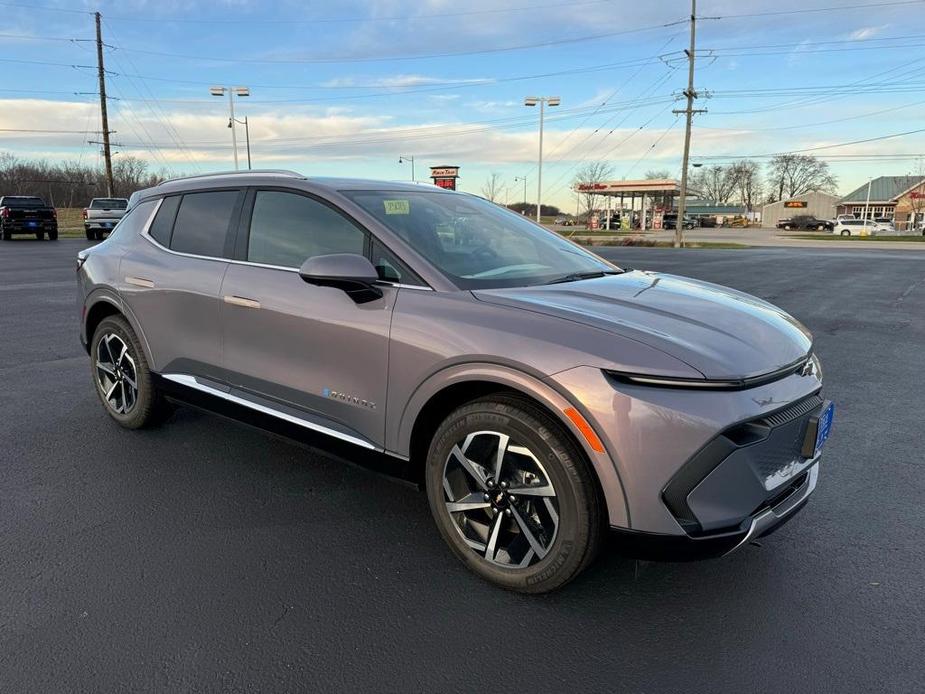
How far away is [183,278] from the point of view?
3.82 m

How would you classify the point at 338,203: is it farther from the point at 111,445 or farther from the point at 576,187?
the point at 576,187

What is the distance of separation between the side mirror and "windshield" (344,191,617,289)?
31 cm

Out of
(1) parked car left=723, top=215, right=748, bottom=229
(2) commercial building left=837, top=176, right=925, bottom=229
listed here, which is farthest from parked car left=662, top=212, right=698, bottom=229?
(2) commercial building left=837, top=176, right=925, bottom=229

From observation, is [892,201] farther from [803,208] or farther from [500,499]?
[500,499]

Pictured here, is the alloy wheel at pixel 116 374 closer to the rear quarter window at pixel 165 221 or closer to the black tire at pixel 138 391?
the black tire at pixel 138 391

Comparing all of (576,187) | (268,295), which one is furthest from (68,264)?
(576,187)

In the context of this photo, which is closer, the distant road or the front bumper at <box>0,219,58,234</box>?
the front bumper at <box>0,219,58,234</box>

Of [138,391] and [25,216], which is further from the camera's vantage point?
[25,216]

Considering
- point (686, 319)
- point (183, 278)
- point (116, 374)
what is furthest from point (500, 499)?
point (116, 374)

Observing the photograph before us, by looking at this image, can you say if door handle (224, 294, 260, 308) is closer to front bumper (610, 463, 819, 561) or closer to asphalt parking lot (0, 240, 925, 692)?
asphalt parking lot (0, 240, 925, 692)

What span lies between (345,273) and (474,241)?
89cm

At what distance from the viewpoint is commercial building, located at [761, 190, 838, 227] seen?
345 ft

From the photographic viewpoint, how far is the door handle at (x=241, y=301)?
11.0ft

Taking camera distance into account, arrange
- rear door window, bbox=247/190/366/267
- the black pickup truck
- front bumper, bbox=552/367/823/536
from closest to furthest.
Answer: front bumper, bbox=552/367/823/536 < rear door window, bbox=247/190/366/267 < the black pickup truck
